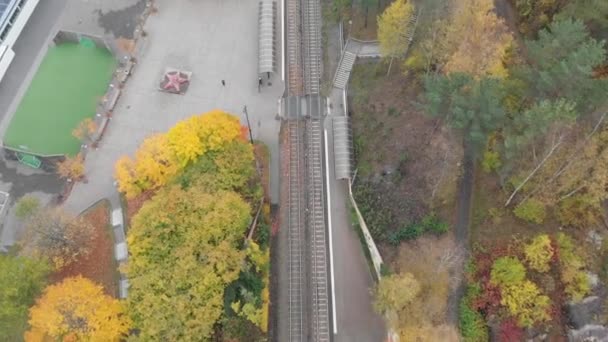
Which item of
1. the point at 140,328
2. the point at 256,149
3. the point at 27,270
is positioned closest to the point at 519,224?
the point at 256,149

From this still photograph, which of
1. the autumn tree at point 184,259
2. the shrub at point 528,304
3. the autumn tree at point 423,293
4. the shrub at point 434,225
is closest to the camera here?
the shrub at point 528,304

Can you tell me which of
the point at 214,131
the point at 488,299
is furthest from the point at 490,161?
the point at 214,131

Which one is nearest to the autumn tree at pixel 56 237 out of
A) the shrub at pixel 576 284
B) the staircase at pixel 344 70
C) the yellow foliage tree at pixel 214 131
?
the yellow foliage tree at pixel 214 131

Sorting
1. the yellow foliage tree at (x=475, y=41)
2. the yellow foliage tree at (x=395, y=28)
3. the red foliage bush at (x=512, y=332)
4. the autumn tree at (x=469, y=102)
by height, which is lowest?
the red foliage bush at (x=512, y=332)

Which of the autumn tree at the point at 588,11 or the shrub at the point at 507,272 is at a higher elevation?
the autumn tree at the point at 588,11

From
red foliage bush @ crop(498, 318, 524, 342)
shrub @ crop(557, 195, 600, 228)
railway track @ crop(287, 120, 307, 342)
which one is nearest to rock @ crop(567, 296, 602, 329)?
red foliage bush @ crop(498, 318, 524, 342)

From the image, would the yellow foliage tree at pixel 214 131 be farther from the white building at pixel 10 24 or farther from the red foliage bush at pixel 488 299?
the white building at pixel 10 24

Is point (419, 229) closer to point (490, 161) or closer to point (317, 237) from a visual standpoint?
point (490, 161)
